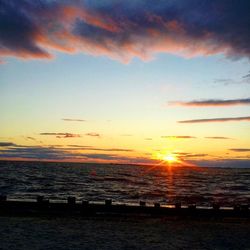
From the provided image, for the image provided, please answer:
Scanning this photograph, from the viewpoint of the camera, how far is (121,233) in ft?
63.6

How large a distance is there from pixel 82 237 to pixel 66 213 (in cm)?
633

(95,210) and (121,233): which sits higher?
(95,210)

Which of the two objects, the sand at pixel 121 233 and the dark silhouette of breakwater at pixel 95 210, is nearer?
the sand at pixel 121 233

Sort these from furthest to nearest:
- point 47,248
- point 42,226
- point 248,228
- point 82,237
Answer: point 248,228
point 42,226
point 82,237
point 47,248

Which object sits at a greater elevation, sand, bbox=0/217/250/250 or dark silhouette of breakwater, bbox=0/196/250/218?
dark silhouette of breakwater, bbox=0/196/250/218

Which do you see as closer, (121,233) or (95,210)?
(121,233)

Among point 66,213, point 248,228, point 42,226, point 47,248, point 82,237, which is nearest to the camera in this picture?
point 47,248

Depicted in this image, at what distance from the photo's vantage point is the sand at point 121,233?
55.9ft

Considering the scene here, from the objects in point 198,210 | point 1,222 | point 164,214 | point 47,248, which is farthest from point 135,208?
point 47,248

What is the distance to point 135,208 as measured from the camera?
2539cm

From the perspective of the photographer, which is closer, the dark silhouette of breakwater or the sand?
the sand

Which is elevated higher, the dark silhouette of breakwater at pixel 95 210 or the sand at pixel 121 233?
the dark silhouette of breakwater at pixel 95 210

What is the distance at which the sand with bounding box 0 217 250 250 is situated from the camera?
55.9 ft

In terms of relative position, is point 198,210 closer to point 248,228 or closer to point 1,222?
point 248,228
